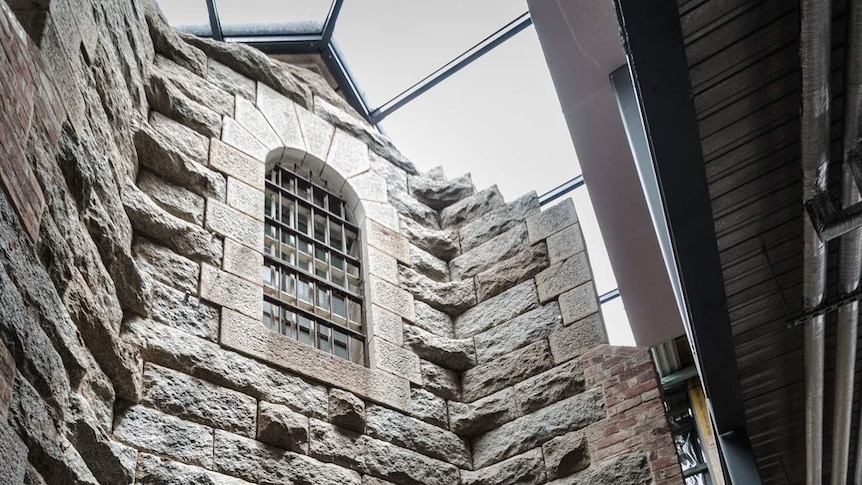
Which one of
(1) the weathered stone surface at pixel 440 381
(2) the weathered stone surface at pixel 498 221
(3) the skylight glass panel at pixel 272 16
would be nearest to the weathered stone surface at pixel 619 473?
(1) the weathered stone surface at pixel 440 381

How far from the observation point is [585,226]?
357 inches

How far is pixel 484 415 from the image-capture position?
218 inches

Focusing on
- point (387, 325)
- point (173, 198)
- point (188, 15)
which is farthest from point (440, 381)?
point (188, 15)

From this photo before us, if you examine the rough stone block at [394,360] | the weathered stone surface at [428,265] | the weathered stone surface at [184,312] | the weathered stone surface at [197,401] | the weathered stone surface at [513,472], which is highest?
the weathered stone surface at [428,265]

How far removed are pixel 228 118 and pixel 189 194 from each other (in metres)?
0.87

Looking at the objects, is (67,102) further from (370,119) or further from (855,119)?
(370,119)

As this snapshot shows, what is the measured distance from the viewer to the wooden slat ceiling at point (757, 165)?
2768 millimetres

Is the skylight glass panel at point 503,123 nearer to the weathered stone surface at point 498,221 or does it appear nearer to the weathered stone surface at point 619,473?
the weathered stone surface at point 498,221

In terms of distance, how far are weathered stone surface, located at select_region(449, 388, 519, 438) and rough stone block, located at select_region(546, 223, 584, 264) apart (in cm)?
103

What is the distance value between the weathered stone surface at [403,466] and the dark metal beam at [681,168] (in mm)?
1679

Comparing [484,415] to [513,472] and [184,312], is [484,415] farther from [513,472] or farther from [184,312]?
[184,312]

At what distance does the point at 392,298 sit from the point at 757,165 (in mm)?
3031

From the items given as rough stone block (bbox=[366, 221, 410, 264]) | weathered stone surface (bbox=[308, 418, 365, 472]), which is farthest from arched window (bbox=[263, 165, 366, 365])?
weathered stone surface (bbox=[308, 418, 365, 472])

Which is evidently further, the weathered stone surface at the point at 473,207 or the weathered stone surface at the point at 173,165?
the weathered stone surface at the point at 473,207
